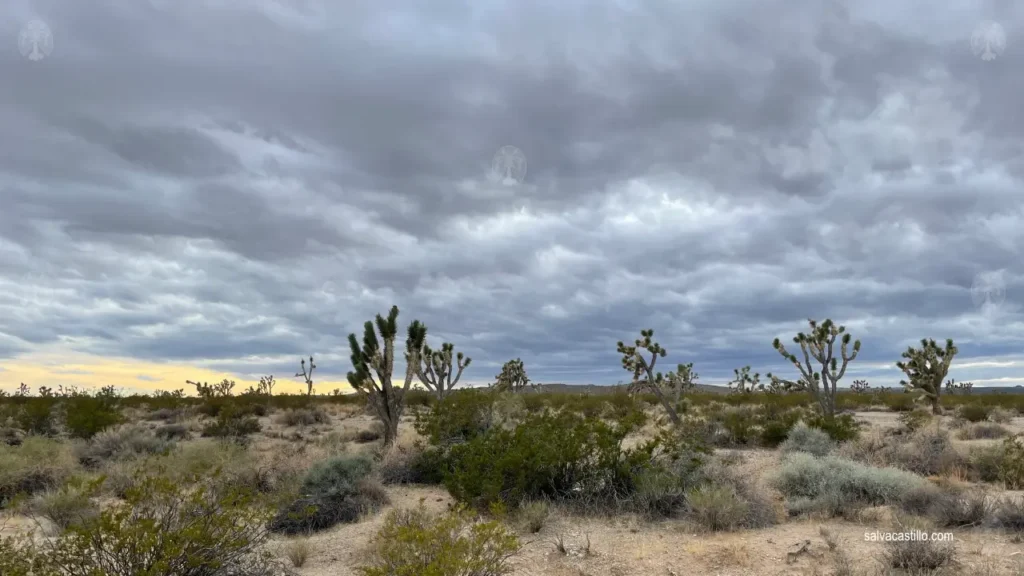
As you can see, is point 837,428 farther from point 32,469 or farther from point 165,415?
point 165,415

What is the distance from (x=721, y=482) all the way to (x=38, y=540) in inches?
A: 383

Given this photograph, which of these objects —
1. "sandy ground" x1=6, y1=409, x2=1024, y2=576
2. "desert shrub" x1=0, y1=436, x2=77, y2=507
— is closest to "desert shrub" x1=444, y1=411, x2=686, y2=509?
"sandy ground" x1=6, y1=409, x2=1024, y2=576

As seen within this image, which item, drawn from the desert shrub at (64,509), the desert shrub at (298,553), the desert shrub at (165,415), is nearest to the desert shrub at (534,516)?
the desert shrub at (298,553)

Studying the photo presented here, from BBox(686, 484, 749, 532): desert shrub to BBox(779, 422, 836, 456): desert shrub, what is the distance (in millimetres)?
5863

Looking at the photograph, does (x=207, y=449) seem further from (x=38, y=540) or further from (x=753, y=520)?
(x=753, y=520)

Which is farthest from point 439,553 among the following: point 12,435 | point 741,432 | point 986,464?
point 12,435

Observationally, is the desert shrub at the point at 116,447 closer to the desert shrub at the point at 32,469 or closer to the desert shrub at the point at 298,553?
the desert shrub at the point at 32,469

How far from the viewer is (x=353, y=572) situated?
6.98 metres

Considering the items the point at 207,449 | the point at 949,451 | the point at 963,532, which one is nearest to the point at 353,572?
the point at 963,532

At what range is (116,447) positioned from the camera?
622 inches

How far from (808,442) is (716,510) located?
707cm

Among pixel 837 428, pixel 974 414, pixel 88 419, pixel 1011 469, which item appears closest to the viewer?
pixel 1011 469

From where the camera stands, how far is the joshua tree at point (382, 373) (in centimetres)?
1675

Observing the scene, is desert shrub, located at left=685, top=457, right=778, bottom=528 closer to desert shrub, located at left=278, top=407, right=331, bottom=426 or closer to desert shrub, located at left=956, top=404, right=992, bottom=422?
desert shrub, located at left=278, top=407, right=331, bottom=426
